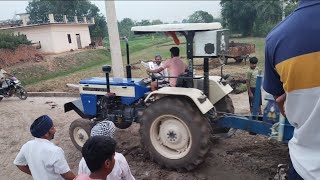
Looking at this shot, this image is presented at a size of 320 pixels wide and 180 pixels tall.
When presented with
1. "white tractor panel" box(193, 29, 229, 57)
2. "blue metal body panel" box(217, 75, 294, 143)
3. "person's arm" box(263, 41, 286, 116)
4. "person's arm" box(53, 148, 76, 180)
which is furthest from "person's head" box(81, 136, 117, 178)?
"blue metal body panel" box(217, 75, 294, 143)

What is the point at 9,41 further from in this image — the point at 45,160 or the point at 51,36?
the point at 45,160

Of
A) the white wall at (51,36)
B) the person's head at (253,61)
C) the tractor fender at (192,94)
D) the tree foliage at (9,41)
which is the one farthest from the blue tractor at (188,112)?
the white wall at (51,36)

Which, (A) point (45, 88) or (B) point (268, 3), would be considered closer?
(A) point (45, 88)

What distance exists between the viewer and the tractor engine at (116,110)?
18.5 feet

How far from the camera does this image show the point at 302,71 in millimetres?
1363

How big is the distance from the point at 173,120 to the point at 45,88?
1005cm

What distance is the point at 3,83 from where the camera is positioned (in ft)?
36.8

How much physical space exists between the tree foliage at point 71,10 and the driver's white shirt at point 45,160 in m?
38.6

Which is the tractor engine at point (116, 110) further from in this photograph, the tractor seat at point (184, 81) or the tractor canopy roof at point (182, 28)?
the tractor canopy roof at point (182, 28)

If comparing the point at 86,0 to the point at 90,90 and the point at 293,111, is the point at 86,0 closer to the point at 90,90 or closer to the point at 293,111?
the point at 90,90

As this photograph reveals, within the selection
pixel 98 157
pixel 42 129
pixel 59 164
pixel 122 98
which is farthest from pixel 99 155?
pixel 122 98

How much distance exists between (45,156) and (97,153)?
0.93 m

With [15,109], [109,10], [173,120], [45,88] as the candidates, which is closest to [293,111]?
[173,120]

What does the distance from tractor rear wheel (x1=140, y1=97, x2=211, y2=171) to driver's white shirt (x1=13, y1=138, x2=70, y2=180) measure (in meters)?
2.12
